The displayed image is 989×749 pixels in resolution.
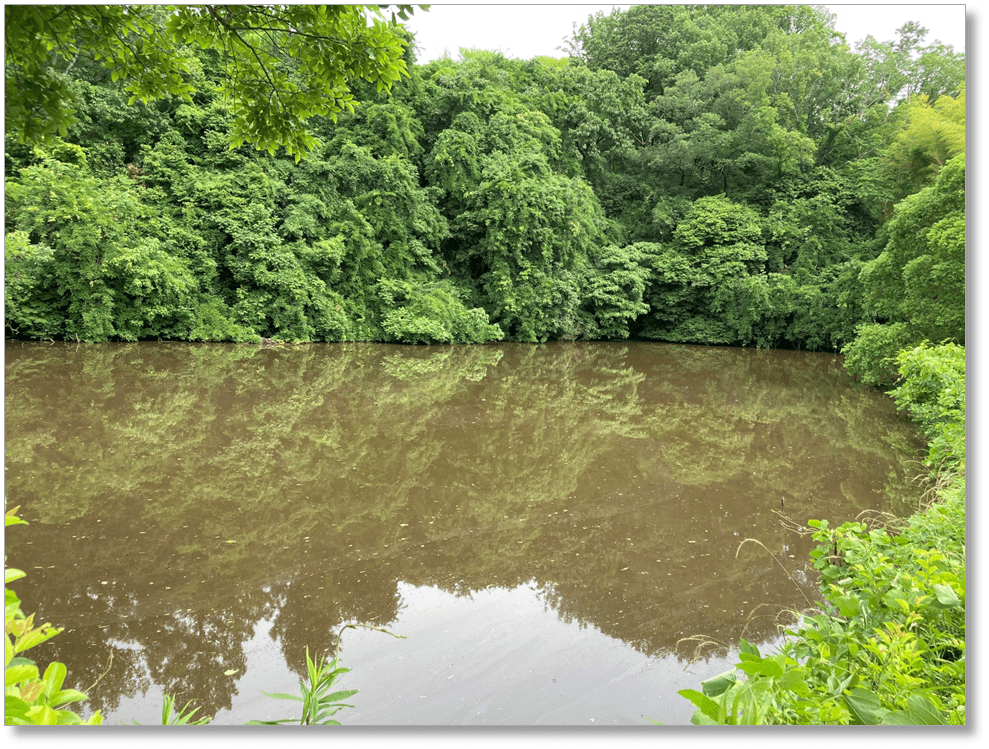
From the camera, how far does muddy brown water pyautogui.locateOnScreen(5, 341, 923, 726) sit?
8.35ft

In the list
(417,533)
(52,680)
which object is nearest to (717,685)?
(52,680)

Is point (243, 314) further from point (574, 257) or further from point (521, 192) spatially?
point (574, 257)

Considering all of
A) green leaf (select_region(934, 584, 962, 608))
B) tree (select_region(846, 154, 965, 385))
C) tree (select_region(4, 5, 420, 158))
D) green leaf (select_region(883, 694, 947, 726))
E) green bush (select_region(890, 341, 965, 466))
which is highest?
tree (select_region(846, 154, 965, 385))

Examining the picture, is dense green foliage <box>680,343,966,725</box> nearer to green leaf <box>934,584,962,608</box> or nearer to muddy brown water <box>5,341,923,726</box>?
green leaf <box>934,584,962,608</box>

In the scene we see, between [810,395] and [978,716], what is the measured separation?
9.23m

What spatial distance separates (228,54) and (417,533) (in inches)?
117

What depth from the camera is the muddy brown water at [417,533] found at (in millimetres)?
2545

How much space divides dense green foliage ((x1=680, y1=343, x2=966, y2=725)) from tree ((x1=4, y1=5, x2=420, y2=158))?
2.26 meters

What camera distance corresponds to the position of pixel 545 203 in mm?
14992

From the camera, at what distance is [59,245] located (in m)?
10.1

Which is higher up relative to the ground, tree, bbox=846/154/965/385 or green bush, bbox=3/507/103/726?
tree, bbox=846/154/965/385

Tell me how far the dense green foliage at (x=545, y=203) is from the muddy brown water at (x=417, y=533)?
280cm

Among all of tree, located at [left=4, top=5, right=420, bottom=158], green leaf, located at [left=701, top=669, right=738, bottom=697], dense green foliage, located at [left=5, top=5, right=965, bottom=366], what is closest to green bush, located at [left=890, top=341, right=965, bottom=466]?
dense green foliage, located at [left=5, top=5, right=965, bottom=366]

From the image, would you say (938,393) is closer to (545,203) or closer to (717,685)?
(717,685)
